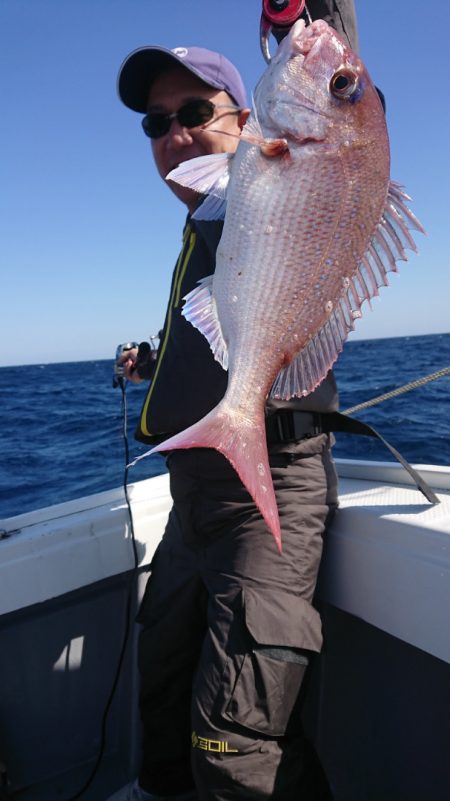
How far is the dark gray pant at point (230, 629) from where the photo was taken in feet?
5.01

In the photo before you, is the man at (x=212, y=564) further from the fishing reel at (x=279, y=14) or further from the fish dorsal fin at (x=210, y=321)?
the fishing reel at (x=279, y=14)

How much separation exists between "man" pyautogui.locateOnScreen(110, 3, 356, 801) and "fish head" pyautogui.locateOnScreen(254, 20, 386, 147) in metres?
0.57

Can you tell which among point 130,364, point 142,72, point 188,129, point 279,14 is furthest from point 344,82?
point 130,364

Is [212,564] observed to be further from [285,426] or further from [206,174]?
[206,174]

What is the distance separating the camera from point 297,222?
1332 millimetres

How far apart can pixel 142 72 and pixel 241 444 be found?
5.51ft

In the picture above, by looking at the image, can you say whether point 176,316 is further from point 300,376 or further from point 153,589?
point 153,589

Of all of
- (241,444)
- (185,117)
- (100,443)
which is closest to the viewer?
(241,444)

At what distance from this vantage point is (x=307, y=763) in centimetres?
163

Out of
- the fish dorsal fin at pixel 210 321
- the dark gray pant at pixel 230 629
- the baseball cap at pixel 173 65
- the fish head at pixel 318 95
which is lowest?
the dark gray pant at pixel 230 629

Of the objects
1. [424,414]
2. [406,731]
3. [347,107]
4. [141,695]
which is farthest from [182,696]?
[424,414]

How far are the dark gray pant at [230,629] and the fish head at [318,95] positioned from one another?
0.93 m

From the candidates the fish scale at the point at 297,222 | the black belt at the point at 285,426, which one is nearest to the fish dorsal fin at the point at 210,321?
the fish scale at the point at 297,222

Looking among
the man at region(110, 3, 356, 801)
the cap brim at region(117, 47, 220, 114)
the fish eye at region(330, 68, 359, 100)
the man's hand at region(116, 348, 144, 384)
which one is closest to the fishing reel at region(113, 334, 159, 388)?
the man's hand at region(116, 348, 144, 384)
